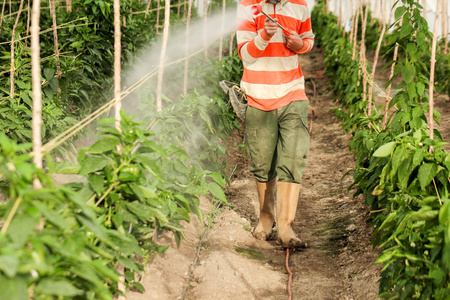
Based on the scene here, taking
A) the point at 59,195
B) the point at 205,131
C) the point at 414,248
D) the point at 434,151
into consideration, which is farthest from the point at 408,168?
the point at 205,131

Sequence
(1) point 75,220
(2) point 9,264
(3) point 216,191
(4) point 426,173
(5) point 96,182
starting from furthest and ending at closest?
(3) point 216,191 → (4) point 426,173 → (5) point 96,182 → (1) point 75,220 → (2) point 9,264

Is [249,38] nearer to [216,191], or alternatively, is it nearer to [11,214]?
[216,191]

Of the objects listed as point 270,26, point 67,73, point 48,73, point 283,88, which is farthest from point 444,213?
point 67,73

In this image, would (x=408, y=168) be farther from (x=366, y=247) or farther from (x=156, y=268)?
(x=156, y=268)

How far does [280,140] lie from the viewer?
10.6 feet

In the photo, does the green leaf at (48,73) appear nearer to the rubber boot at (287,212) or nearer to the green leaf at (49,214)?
the rubber boot at (287,212)

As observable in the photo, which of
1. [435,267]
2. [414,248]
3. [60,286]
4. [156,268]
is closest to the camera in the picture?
[60,286]

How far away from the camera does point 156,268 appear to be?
2.54 m

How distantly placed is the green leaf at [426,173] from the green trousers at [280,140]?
1.06 m

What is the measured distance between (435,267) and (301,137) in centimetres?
159

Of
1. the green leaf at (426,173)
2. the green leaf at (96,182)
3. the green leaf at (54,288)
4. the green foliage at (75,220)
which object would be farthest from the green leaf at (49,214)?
the green leaf at (426,173)

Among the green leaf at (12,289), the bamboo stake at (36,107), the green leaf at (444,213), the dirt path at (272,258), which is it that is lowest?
the dirt path at (272,258)

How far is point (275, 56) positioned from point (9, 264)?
2273 mm

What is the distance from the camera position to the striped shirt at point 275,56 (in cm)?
309
